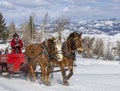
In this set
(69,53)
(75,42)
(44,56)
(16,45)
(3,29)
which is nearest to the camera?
(75,42)

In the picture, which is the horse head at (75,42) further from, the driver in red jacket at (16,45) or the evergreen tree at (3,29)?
the evergreen tree at (3,29)

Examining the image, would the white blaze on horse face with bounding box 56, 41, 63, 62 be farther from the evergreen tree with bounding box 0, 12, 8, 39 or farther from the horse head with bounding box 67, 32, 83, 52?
the evergreen tree with bounding box 0, 12, 8, 39

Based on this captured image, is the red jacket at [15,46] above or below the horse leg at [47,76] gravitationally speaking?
above

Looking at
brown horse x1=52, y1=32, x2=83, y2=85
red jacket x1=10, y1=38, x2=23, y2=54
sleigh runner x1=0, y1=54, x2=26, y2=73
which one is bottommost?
sleigh runner x1=0, y1=54, x2=26, y2=73

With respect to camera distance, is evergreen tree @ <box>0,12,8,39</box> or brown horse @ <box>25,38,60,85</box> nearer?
brown horse @ <box>25,38,60,85</box>

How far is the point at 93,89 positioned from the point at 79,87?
0.66 m

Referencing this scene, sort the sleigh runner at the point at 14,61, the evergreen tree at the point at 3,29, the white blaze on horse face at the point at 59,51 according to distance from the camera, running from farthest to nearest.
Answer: the evergreen tree at the point at 3,29 < the sleigh runner at the point at 14,61 < the white blaze on horse face at the point at 59,51

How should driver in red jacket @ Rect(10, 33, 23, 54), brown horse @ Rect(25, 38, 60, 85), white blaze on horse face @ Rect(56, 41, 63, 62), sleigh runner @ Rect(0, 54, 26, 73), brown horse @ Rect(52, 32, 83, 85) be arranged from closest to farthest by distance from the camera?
brown horse @ Rect(52, 32, 83, 85) < white blaze on horse face @ Rect(56, 41, 63, 62) < brown horse @ Rect(25, 38, 60, 85) < sleigh runner @ Rect(0, 54, 26, 73) < driver in red jacket @ Rect(10, 33, 23, 54)

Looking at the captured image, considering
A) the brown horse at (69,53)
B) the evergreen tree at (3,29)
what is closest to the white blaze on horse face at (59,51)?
the brown horse at (69,53)

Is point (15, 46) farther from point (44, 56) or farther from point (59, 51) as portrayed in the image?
point (59, 51)

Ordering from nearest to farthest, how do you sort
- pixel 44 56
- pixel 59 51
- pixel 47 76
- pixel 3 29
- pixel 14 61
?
pixel 59 51 < pixel 47 76 < pixel 44 56 < pixel 14 61 < pixel 3 29

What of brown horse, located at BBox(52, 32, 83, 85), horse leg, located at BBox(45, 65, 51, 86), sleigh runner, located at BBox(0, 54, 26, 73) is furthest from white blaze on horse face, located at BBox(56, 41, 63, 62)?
sleigh runner, located at BBox(0, 54, 26, 73)

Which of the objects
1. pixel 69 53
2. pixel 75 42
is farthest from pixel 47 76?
pixel 75 42

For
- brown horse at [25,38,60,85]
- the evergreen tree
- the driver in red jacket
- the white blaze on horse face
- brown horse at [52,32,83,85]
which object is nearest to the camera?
brown horse at [52,32,83,85]
